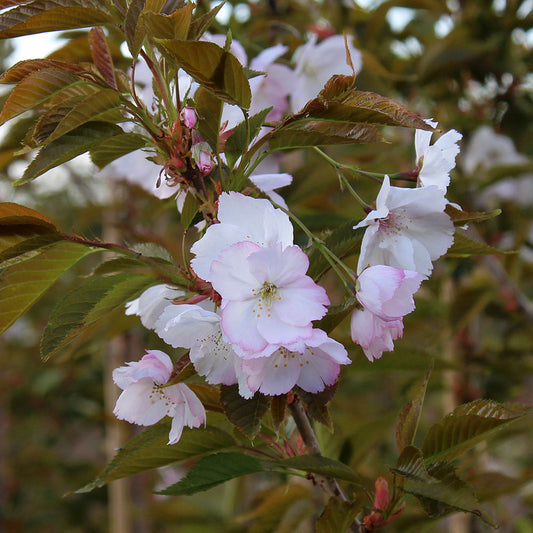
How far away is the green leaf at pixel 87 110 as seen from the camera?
1.77ft

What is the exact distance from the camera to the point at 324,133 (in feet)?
1.85

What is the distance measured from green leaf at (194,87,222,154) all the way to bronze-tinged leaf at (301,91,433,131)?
0.09 meters

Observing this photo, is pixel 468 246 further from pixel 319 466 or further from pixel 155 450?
pixel 155 450

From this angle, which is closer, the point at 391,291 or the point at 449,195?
the point at 391,291

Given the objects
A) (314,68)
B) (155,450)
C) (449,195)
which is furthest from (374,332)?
(449,195)

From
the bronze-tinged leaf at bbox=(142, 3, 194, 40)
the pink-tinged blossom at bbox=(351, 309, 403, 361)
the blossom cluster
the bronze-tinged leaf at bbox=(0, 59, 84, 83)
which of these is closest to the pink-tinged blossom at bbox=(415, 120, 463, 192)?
the blossom cluster

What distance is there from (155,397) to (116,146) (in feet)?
0.86

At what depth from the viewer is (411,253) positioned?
1.83 feet

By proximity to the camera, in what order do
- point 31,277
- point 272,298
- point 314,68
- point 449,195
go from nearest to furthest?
point 272,298 < point 31,277 < point 314,68 < point 449,195

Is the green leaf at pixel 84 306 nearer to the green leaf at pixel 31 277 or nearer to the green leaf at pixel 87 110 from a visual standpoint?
the green leaf at pixel 31 277

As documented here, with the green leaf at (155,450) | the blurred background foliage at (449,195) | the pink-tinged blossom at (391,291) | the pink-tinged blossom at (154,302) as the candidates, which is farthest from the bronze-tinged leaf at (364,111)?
the blurred background foliage at (449,195)

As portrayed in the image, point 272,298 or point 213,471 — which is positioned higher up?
point 272,298

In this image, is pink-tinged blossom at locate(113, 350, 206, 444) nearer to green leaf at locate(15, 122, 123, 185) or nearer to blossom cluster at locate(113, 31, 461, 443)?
blossom cluster at locate(113, 31, 461, 443)

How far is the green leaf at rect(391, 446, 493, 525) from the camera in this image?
0.53 meters
